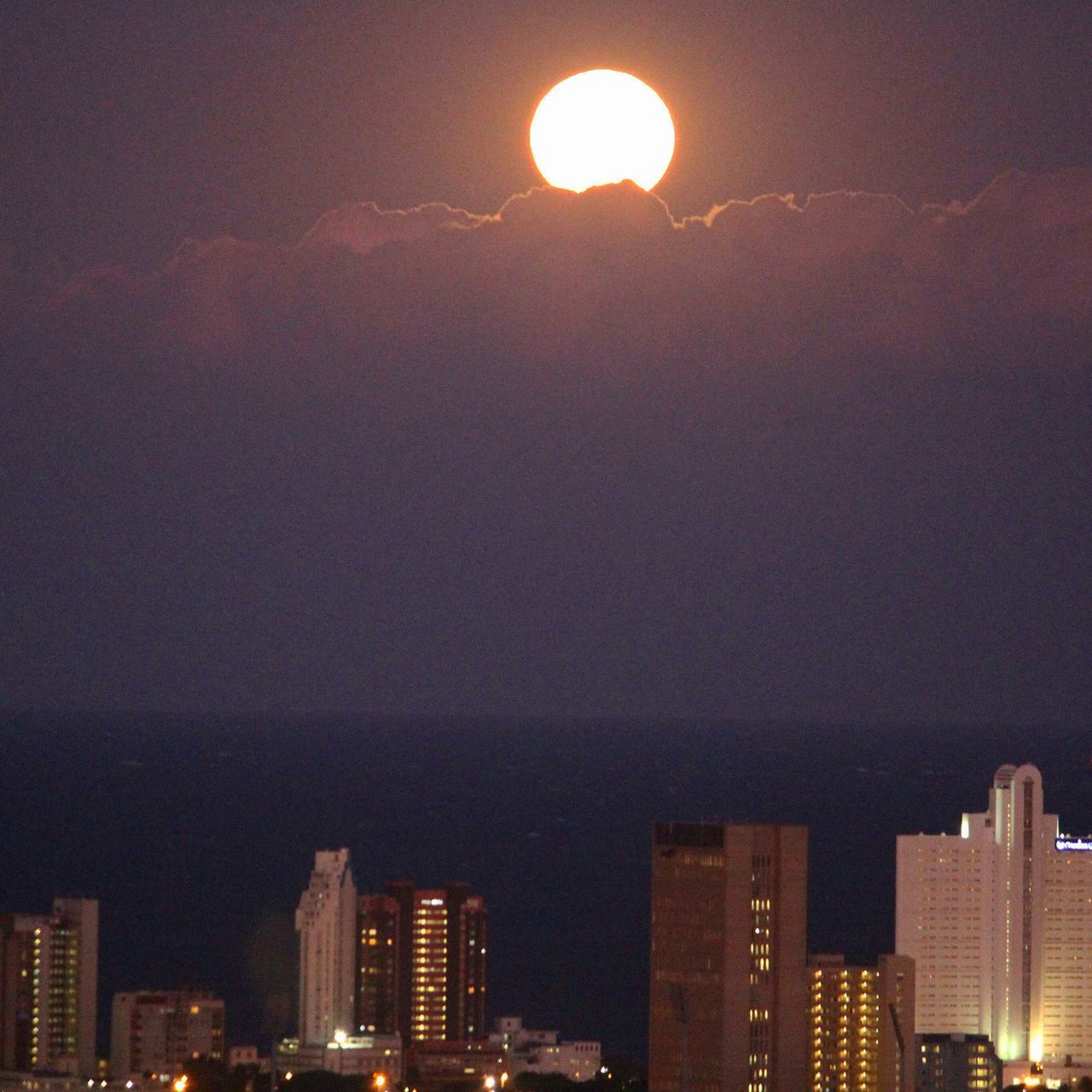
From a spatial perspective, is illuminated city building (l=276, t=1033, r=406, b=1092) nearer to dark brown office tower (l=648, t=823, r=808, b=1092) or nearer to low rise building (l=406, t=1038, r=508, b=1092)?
low rise building (l=406, t=1038, r=508, b=1092)

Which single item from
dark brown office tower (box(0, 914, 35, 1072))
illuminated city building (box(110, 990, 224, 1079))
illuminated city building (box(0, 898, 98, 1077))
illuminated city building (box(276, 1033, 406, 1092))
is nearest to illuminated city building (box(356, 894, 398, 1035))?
illuminated city building (box(276, 1033, 406, 1092))

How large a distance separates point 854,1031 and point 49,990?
19.8 feet

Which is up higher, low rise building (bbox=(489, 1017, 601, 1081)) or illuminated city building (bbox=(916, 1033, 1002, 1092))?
illuminated city building (bbox=(916, 1033, 1002, 1092))

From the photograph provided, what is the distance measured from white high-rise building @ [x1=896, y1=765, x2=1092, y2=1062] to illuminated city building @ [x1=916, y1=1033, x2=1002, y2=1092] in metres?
1.05

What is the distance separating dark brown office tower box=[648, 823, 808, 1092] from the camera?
11133 mm

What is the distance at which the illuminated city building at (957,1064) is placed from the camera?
13.2 m

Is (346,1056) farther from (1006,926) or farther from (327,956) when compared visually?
(1006,926)

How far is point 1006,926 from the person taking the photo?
16016mm

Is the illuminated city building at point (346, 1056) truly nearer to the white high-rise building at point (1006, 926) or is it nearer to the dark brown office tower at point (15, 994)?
the dark brown office tower at point (15, 994)

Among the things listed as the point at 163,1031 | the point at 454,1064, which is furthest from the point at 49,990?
the point at 454,1064

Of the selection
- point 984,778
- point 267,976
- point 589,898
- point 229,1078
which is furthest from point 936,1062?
point 984,778

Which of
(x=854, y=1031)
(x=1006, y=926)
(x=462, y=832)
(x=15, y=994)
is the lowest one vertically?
(x=15, y=994)

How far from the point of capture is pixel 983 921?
635 inches

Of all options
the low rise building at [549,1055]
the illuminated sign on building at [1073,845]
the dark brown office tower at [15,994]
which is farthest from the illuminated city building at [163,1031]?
the illuminated sign on building at [1073,845]
